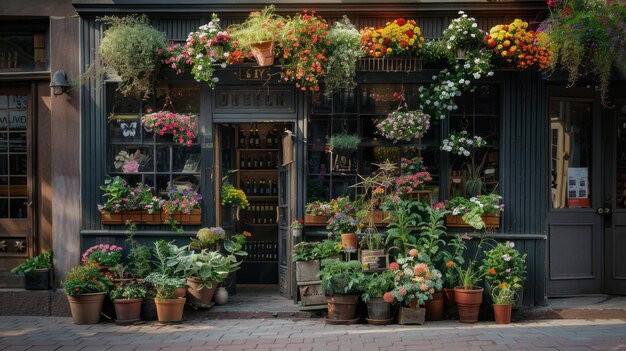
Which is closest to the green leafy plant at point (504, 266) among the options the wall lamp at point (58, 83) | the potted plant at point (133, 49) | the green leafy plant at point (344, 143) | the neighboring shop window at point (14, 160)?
the green leafy plant at point (344, 143)

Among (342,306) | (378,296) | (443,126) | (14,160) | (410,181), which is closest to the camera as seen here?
(378,296)

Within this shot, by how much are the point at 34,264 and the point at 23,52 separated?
3307 millimetres

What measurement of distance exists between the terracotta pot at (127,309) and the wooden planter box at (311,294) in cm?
224

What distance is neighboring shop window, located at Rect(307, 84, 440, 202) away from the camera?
1094 centimetres

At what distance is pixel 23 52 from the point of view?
1151 cm

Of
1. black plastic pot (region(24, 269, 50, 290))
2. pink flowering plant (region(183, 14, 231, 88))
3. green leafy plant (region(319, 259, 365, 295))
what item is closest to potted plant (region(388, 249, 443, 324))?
green leafy plant (region(319, 259, 365, 295))

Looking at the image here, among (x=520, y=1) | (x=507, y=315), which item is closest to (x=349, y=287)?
(x=507, y=315)

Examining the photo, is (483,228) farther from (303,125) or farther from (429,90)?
(303,125)

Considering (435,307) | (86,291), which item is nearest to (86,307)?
(86,291)

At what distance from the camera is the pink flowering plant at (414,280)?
9539 millimetres

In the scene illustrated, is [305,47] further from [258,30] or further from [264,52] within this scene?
[258,30]

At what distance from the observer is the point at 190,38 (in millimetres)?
10469

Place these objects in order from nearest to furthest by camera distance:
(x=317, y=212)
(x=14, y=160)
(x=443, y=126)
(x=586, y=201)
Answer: (x=317, y=212)
(x=443, y=126)
(x=586, y=201)
(x=14, y=160)

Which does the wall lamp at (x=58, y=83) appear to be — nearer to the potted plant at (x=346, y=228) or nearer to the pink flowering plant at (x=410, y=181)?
the potted plant at (x=346, y=228)
